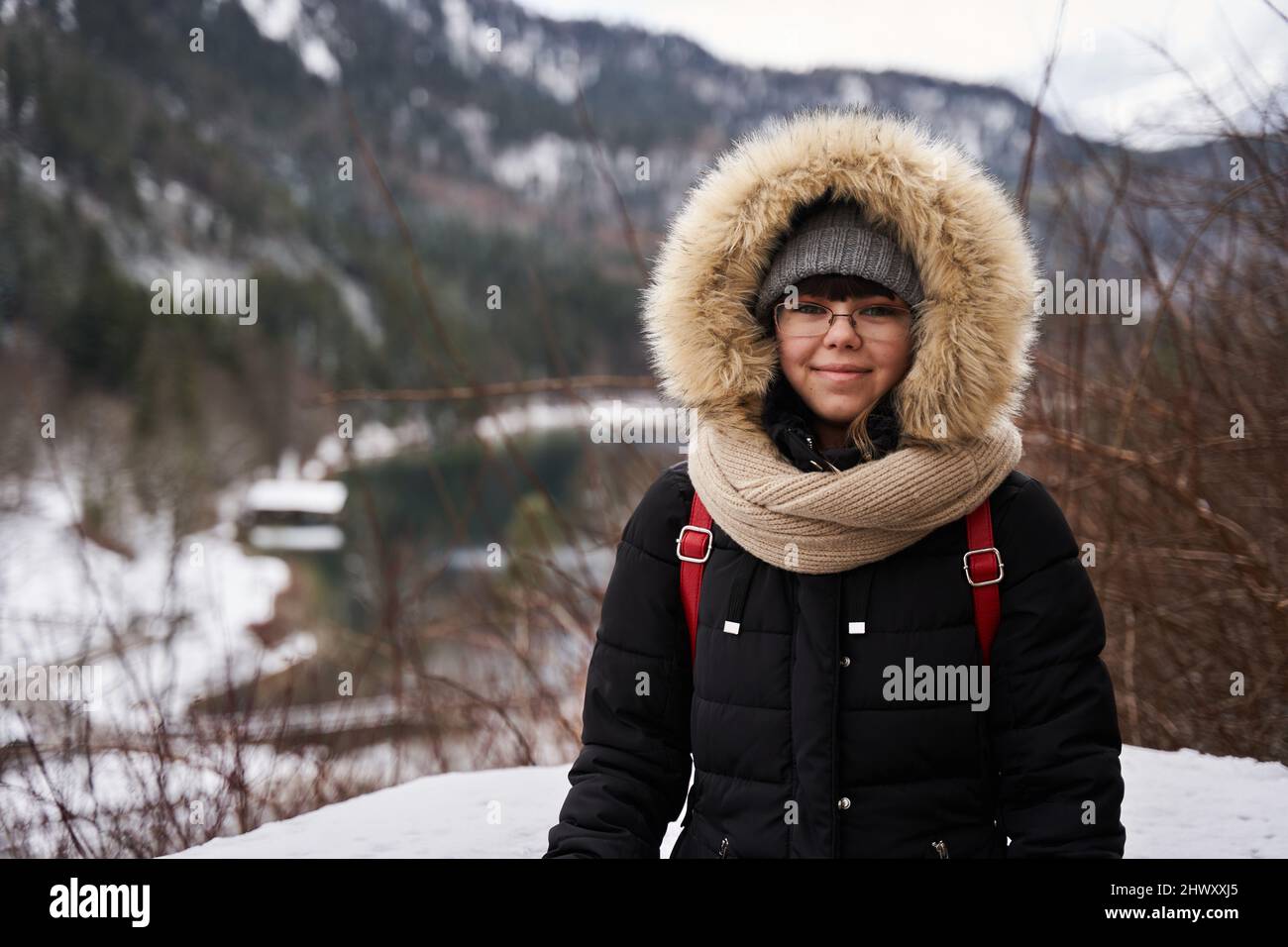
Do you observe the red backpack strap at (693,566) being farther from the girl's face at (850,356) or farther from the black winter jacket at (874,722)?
the girl's face at (850,356)

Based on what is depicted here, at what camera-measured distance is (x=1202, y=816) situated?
2.47m

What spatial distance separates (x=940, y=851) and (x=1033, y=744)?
7.8 inches

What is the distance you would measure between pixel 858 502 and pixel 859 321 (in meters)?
0.31

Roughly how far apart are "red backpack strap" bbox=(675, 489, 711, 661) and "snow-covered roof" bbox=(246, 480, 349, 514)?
36.0m

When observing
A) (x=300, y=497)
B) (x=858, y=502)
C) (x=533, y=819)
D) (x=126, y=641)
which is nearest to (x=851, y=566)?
(x=858, y=502)

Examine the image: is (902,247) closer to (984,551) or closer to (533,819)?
(984,551)

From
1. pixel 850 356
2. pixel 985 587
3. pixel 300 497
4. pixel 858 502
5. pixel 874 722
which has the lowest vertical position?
pixel 874 722

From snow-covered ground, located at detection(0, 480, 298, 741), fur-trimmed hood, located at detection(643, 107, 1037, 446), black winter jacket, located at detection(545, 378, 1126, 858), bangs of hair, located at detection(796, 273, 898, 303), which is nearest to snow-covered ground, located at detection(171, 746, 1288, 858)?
black winter jacket, located at detection(545, 378, 1126, 858)

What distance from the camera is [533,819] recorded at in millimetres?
2688

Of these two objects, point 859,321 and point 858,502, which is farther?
point 859,321

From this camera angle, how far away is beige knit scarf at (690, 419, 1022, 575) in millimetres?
1424

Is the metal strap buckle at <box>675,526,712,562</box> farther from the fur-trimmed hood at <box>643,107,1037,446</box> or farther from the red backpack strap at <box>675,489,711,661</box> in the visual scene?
the fur-trimmed hood at <box>643,107,1037,446</box>
